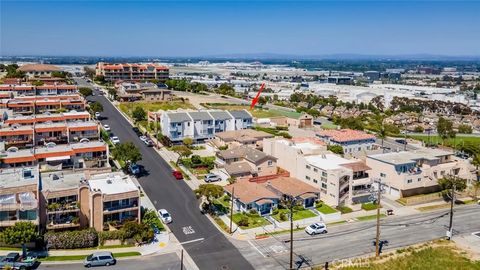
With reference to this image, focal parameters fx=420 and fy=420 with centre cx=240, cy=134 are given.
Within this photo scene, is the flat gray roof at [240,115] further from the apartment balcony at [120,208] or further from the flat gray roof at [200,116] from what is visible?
the apartment balcony at [120,208]

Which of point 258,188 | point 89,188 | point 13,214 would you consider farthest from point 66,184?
point 258,188

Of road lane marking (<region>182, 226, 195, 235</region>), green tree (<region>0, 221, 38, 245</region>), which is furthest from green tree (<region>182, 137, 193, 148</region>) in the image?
green tree (<region>0, 221, 38, 245</region>)

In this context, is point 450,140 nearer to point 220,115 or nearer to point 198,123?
point 220,115

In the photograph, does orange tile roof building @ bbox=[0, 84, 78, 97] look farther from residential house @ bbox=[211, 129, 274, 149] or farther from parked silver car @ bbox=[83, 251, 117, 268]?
parked silver car @ bbox=[83, 251, 117, 268]

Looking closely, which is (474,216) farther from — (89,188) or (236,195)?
(89,188)

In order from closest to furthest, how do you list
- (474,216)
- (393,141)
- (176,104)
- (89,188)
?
(89,188), (474,216), (393,141), (176,104)
